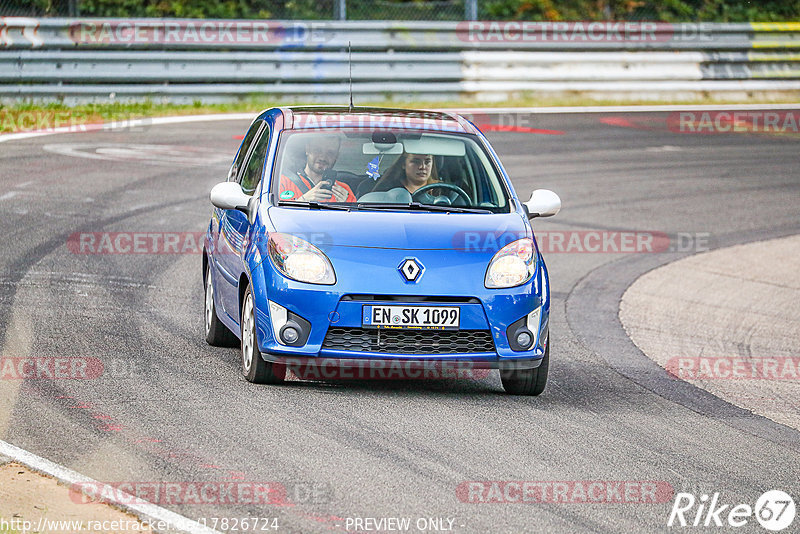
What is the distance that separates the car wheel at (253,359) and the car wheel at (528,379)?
1320 millimetres

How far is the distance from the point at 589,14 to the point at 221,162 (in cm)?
1522

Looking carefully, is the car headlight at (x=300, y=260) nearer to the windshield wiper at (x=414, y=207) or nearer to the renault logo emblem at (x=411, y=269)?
the renault logo emblem at (x=411, y=269)

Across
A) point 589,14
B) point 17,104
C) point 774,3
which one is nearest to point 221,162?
point 17,104

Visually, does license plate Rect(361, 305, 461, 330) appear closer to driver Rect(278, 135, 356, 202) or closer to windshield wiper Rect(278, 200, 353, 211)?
windshield wiper Rect(278, 200, 353, 211)

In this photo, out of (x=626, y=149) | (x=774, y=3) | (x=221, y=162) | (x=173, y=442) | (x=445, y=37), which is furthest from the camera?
(x=774, y=3)

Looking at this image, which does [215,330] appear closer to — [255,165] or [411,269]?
[255,165]

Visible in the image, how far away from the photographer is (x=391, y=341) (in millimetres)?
7180

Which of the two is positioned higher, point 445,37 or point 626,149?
point 445,37

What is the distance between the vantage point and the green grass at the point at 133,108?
2033 cm

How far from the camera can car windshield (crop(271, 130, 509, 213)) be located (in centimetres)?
802

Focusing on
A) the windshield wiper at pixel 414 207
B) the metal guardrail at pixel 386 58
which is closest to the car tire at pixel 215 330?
the windshield wiper at pixel 414 207

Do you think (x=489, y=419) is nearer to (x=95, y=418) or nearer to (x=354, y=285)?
(x=354, y=285)

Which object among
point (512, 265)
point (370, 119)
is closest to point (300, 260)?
point (512, 265)

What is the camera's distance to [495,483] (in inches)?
226
